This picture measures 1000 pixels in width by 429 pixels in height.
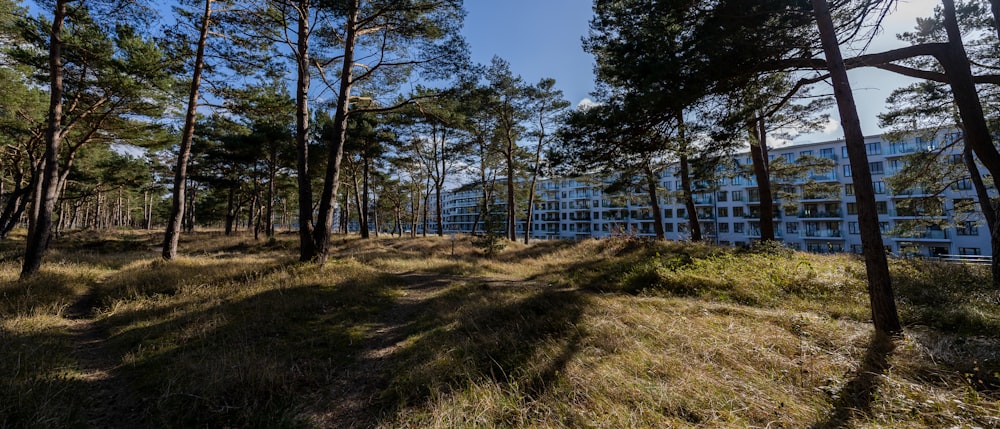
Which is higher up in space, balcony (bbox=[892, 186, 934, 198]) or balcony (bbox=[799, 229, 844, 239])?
balcony (bbox=[892, 186, 934, 198])

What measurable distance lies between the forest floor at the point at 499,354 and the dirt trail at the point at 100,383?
0.08 feet

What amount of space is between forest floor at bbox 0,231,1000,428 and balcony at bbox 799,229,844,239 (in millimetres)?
46177

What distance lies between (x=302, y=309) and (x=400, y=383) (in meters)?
3.86

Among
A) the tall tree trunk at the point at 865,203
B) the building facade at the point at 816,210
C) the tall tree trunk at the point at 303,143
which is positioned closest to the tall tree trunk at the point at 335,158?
the tall tree trunk at the point at 303,143

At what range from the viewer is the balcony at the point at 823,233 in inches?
1653

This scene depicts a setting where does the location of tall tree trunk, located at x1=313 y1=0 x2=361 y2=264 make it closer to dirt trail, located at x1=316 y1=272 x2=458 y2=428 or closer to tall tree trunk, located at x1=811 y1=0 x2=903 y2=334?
dirt trail, located at x1=316 y1=272 x2=458 y2=428

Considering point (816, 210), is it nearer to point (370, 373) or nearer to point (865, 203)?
point (865, 203)

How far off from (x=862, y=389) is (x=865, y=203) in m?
3.02

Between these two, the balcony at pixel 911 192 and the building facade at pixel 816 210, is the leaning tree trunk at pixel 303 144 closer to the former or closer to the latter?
the building facade at pixel 816 210

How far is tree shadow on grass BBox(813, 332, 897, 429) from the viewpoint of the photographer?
2.77 m

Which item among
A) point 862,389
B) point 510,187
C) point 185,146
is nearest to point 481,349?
point 862,389

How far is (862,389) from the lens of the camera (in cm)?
316

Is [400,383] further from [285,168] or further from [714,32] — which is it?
[285,168]

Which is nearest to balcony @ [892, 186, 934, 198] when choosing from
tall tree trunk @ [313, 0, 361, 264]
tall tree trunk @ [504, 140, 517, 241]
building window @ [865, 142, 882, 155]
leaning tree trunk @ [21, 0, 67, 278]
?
building window @ [865, 142, 882, 155]
